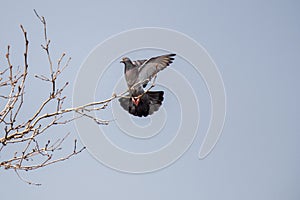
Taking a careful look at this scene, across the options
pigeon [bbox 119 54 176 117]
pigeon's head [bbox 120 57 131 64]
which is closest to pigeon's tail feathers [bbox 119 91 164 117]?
pigeon [bbox 119 54 176 117]

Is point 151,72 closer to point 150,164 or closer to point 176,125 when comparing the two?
point 176,125

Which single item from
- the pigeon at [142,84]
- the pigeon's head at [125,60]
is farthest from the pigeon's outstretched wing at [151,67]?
the pigeon's head at [125,60]

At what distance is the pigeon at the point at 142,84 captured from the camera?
1.77 metres

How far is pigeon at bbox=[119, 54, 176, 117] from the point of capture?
1.77m

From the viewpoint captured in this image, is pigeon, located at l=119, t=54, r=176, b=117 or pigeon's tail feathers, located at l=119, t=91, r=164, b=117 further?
pigeon's tail feathers, located at l=119, t=91, r=164, b=117

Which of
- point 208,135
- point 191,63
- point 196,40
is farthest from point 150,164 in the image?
point 196,40

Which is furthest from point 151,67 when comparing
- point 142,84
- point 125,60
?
point 125,60

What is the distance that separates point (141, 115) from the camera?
2.00m

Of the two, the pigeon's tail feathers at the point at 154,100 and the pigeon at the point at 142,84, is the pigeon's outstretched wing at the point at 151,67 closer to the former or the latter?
the pigeon at the point at 142,84

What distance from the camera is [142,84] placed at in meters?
1.77

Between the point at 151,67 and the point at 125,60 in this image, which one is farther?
the point at 125,60

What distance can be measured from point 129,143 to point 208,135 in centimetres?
50

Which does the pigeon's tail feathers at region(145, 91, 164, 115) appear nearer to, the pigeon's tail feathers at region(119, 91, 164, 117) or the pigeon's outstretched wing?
the pigeon's tail feathers at region(119, 91, 164, 117)

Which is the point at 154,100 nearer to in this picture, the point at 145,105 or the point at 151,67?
the point at 145,105
